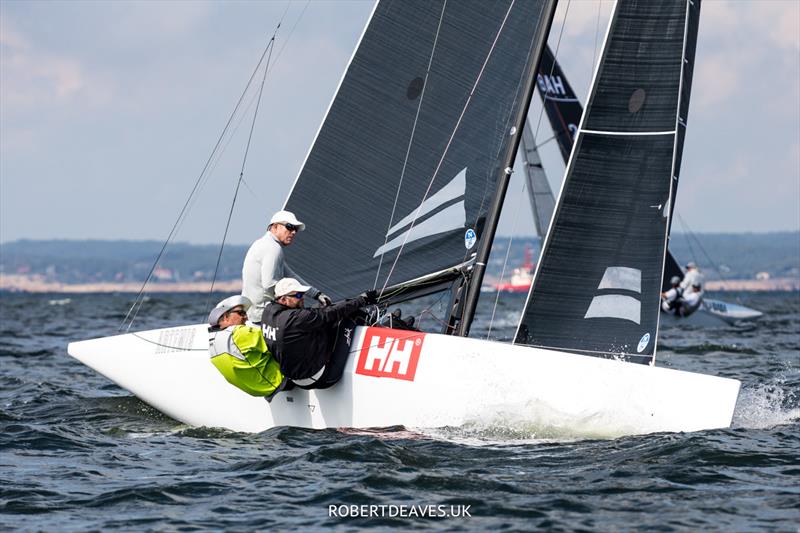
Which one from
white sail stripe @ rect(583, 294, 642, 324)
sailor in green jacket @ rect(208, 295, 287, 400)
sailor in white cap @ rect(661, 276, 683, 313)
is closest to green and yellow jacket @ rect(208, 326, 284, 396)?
sailor in green jacket @ rect(208, 295, 287, 400)

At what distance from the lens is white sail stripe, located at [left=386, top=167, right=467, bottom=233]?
8336 mm

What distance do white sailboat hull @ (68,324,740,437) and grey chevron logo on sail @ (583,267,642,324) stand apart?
2.14 feet

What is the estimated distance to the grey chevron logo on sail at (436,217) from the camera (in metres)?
8.31

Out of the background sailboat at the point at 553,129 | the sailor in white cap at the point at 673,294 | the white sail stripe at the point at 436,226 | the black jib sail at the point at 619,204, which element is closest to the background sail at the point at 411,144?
the white sail stripe at the point at 436,226

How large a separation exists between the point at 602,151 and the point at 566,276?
870 mm

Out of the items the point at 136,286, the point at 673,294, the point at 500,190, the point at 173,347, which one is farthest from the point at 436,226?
the point at 136,286

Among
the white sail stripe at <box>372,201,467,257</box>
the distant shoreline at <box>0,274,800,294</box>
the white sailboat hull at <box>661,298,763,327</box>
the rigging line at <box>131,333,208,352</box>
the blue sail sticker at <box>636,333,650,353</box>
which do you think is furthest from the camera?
the distant shoreline at <box>0,274,800,294</box>

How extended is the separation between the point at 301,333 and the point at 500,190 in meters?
1.82

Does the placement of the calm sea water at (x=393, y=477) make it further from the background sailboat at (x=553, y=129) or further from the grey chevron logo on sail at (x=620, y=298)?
the background sailboat at (x=553, y=129)

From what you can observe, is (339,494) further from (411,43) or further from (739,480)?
(411,43)

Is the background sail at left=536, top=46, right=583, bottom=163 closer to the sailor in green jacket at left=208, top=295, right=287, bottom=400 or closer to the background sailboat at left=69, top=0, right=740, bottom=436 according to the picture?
the background sailboat at left=69, top=0, right=740, bottom=436

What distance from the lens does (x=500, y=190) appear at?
8070mm

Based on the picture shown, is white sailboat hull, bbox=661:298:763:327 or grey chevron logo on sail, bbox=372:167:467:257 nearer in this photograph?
grey chevron logo on sail, bbox=372:167:467:257

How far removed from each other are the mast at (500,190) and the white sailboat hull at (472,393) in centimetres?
63
